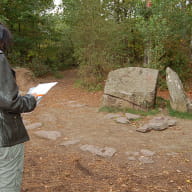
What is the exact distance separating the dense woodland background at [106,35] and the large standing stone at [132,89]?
9.12 feet

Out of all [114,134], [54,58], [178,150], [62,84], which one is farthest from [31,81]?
[178,150]

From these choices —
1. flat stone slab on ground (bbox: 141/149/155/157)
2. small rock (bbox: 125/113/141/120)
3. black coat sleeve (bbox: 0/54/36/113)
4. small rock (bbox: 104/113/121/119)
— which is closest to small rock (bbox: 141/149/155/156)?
flat stone slab on ground (bbox: 141/149/155/157)

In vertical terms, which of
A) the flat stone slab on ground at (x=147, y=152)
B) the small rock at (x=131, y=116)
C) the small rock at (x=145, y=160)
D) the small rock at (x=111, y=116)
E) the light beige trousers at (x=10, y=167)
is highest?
the light beige trousers at (x=10, y=167)

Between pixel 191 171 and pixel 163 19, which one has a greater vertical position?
pixel 163 19

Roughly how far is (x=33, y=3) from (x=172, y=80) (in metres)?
8.94

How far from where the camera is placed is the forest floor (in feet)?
11.3

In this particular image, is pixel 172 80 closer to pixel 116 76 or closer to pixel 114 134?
pixel 116 76

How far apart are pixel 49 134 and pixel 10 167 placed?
3367 millimetres

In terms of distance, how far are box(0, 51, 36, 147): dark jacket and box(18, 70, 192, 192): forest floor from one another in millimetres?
1538

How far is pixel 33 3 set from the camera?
13.1m

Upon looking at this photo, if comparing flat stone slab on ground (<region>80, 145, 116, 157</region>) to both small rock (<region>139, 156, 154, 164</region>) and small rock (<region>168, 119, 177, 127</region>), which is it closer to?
small rock (<region>139, 156, 154, 164</region>)

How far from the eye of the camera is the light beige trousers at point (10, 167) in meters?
2.04

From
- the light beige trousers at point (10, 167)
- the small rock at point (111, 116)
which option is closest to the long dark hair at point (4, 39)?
the light beige trousers at point (10, 167)

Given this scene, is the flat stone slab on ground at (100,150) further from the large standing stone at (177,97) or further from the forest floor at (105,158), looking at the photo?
the large standing stone at (177,97)
